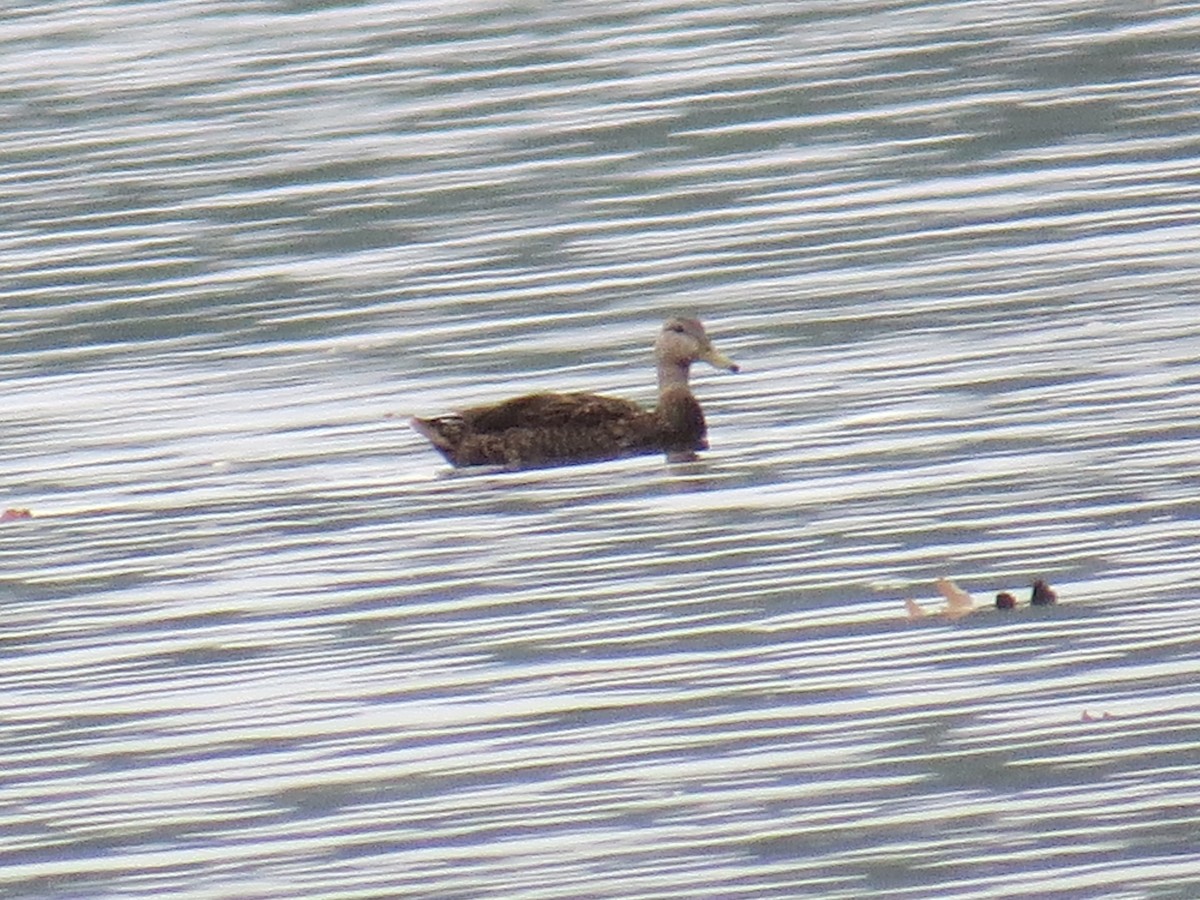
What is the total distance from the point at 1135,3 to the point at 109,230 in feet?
33.1

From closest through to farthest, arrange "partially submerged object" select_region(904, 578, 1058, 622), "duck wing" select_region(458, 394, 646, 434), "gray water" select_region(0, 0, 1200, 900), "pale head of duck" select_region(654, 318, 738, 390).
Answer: "gray water" select_region(0, 0, 1200, 900), "partially submerged object" select_region(904, 578, 1058, 622), "duck wing" select_region(458, 394, 646, 434), "pale head of duck" select_region(654, 318, 738, 390)

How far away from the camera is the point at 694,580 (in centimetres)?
1110

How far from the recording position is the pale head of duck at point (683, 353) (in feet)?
46.8

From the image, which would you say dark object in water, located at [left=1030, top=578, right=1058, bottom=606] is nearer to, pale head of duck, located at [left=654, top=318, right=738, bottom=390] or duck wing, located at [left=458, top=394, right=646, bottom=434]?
duck wing, located at [left=458, top=394, right=646, bottom=434]

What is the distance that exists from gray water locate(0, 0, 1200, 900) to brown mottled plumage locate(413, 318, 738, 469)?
0.16 m

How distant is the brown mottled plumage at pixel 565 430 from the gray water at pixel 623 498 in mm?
162

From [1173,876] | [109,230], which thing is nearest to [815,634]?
[1173,876]

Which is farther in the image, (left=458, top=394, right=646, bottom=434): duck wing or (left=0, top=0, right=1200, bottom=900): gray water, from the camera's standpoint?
(left=458, top=394, right=646, bottom=434): duck wing

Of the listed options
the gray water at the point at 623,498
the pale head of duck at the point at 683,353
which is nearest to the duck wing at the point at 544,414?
the gray water at the point at 623,498

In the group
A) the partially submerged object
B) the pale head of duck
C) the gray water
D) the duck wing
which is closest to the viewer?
the gray water

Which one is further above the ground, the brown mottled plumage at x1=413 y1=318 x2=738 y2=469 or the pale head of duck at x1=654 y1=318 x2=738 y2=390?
the pale head of duck at x1=654 y1=318 x2=738 y2=390

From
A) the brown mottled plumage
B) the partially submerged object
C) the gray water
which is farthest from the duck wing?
the partially submerged object

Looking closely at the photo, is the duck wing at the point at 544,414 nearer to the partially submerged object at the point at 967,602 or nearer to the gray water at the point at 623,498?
the gray water at the point at 623,498

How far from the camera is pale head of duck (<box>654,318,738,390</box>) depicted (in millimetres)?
14250
